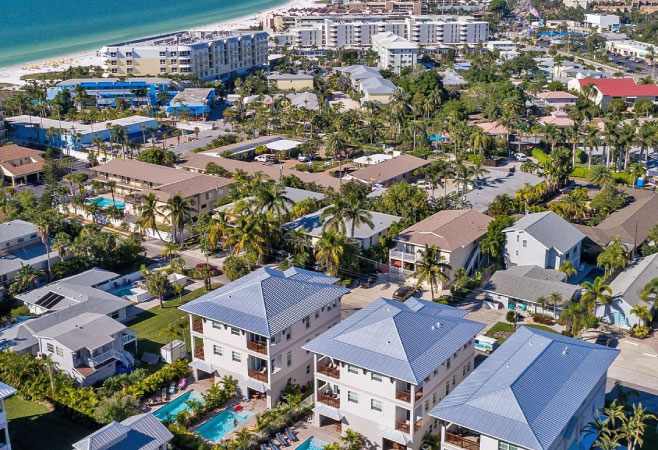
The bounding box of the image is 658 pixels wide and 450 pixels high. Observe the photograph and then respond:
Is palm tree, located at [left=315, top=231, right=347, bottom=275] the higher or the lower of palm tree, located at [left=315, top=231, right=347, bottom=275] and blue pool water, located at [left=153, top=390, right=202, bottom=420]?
the higher

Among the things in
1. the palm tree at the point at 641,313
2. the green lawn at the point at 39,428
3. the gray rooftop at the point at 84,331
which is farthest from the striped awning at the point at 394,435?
the palm tree at the point at 641,313

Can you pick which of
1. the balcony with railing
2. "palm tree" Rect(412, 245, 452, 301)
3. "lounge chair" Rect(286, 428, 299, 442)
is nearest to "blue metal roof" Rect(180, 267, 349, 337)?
the balcony with railing

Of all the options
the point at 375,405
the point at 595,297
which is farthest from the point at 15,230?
the point at 595,297

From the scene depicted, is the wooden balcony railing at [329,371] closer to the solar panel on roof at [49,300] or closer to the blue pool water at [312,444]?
the blue pool water at [312,444]

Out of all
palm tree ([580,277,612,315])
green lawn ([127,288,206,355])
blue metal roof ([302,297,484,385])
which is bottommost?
green lawn ([127,288,206,355])

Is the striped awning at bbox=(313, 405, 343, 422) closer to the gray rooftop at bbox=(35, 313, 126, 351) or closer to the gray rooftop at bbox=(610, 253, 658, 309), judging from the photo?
the gray rooftop at bbox=(35, 313, 126, 351)

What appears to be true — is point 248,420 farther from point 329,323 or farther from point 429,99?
point 429,99

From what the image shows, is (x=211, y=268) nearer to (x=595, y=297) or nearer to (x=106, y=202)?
(x=106, y=202)
